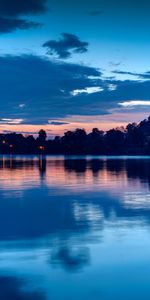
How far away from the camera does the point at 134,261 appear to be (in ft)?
29.2

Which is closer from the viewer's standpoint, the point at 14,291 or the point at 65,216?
the point at 14,291

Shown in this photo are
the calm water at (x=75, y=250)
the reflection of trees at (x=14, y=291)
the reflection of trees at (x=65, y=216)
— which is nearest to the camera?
the reflection of trees at (x=14, y=291)

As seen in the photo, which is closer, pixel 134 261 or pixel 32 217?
pixel 134 261

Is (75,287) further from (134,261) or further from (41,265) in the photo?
(134,261)

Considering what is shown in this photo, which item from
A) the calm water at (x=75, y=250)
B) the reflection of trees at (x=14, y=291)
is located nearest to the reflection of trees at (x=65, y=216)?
the calm water at (x=75, y=250)

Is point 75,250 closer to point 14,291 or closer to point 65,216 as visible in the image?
point 14,291

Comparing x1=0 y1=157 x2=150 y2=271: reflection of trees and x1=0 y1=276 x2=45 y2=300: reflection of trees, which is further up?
x1=0 y1=157 x2=150 y2=271: reflection of trees

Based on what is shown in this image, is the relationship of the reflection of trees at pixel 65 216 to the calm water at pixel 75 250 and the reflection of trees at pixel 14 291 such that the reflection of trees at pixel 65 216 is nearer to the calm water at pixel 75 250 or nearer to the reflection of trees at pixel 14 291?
the calm water at pixel 75 250

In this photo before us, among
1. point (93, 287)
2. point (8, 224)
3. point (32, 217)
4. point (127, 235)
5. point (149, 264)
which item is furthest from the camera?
point (32, 217)

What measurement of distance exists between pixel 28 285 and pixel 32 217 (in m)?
7.32

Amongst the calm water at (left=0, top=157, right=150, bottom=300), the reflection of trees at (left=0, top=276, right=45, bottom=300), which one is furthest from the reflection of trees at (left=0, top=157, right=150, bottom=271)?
the reflection of trees at (left=0, top=276, right=45, bottom=300)

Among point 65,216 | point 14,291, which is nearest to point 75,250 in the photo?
point 14,291

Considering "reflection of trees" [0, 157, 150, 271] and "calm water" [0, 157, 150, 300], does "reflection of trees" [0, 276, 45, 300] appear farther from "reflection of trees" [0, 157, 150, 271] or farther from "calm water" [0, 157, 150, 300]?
"reflection of trees" [0, 157, 150, 271]

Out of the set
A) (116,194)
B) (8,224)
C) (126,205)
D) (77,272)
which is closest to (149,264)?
(77,272)
